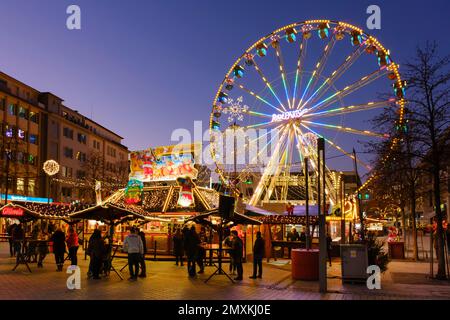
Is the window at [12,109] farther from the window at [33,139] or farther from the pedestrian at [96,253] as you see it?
the pedestrian at [96,253]

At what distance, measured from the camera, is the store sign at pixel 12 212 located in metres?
23.5

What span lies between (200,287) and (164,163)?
18.8 m

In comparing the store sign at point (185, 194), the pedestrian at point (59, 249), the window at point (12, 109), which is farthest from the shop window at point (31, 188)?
the pedestrian at point (59, 249)

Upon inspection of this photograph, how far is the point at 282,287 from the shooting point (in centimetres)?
1505

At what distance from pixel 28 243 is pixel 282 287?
11314mm

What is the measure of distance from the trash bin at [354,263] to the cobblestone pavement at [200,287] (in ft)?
1.53

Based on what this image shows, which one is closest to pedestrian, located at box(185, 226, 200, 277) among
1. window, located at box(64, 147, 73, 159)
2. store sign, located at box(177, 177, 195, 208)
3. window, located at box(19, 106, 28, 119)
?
store sign, located at box(177, 177, 195, 208)

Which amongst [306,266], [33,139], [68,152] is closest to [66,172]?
[68,152]

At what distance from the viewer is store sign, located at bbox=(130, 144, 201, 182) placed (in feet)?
103

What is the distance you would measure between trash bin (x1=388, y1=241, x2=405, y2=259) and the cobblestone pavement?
8886mm

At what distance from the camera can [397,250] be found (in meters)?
27.5

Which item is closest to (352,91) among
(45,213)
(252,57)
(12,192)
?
(252,57)
